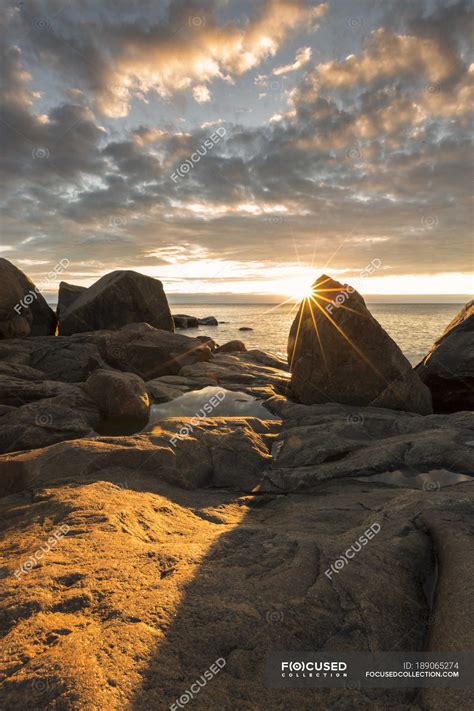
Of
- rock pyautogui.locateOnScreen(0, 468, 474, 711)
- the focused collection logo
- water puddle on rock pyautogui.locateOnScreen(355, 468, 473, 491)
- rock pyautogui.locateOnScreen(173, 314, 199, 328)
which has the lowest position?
water puddle on rock pyautogui.locateOnScreen(355, 468, 473, 491)

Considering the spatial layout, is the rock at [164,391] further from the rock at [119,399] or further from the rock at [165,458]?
the rock at [165,458]

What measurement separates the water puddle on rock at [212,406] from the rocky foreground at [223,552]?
49.7 inches

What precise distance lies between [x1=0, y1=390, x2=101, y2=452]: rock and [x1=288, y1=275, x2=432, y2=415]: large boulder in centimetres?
672

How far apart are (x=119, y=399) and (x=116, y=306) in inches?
530

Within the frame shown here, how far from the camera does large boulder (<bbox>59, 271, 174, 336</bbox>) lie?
23266mm

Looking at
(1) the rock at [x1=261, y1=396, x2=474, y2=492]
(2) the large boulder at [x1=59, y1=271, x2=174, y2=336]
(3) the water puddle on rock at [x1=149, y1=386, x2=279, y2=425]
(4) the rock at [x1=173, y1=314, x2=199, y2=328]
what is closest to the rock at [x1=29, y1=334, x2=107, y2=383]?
(3) the water puddle on rock at [x1=149, y1=386, x2=279, y2=425]

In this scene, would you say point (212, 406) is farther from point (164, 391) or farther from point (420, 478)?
point (420, 478)

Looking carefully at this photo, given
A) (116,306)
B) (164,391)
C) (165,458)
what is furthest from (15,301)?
(165,458)

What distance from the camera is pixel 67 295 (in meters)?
26.3

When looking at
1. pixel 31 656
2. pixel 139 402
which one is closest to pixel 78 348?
pixel 139 402

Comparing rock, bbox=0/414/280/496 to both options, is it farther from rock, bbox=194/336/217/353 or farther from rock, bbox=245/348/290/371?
rock, bbox=245/348/290/371

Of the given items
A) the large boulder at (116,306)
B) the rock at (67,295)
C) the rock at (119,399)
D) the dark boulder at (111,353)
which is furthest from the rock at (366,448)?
the rock at (67,295)

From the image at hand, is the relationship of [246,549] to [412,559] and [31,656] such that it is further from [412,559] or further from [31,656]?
[31,656]

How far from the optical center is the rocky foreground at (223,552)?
2.58m
